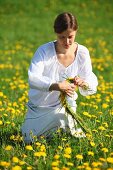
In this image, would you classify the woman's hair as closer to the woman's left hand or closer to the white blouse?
the white blouse

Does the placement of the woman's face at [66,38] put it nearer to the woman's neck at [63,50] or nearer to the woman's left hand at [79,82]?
the woman's neck at [63,50]

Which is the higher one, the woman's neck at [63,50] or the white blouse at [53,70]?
the woman's neck at [63,50]

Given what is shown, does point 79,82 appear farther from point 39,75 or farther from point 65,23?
point 65,23

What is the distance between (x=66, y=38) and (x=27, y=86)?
2.74 metres

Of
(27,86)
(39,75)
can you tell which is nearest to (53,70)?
(39,75)

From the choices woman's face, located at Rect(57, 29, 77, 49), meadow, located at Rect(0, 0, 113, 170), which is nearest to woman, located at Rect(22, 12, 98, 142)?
woman's face, located at Rect(57, 29, 77, 49)

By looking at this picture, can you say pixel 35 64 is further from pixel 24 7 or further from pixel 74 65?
pixel 24 7

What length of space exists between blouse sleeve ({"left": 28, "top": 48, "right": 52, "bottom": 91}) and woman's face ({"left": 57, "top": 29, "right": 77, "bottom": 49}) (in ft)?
0.76

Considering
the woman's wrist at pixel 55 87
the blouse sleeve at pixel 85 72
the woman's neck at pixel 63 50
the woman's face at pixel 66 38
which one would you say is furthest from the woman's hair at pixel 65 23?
the woman's wrist at pixel 55 87

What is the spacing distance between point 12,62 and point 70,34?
16.8 ft

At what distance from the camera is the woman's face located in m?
4.09

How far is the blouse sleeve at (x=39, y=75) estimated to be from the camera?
4.06m

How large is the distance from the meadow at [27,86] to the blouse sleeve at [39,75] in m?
0.49

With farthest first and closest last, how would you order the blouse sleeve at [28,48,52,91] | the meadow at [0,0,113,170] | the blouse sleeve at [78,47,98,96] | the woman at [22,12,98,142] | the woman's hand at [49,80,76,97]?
1. the blouse sleeve at [78,47,98,96]
2. the woman at [22,12,98,142]
3. the blouse sleeve at [28,48,52,91]
4. the woman's hand at [49,80,76,97]
5. the meadow at [0,0,113,170]
